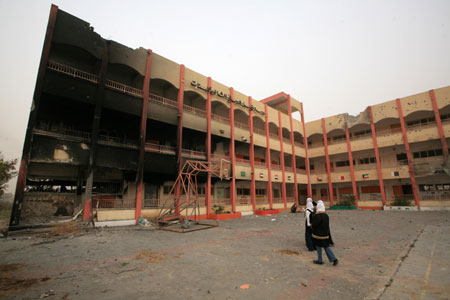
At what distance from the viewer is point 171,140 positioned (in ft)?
72.6

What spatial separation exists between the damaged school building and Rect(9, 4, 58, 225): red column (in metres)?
0.06

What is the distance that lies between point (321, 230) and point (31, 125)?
53.2ft

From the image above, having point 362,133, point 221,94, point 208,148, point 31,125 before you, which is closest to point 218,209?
point 208,148

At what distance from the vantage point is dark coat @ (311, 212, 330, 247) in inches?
222

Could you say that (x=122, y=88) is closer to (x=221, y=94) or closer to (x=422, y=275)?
(x=221, y=94)

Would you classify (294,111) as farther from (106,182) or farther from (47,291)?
(47,291)

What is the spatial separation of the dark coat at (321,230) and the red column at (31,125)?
1532 cm

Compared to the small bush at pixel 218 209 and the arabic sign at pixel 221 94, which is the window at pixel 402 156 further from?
the small bush at pixel 218 209

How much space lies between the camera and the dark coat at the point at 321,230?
18.5ft

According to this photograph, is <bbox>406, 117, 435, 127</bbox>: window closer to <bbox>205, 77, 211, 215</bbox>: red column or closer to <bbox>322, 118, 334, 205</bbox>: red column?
<bbox>322, 118, 334, 205</bbox>: red column

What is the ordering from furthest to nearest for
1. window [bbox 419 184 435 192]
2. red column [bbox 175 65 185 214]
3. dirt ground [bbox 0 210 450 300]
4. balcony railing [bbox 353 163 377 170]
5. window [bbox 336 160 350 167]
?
window [bbox 336 160 350 167], balcony railing [bbox 353 163 377 170], window [bbox 419 184 435 192], red column [bbox 175 65 185 214], dirt ground [bbox 0 210 450 300]

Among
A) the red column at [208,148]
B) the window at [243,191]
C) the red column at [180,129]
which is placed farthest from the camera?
the window at [243,191]

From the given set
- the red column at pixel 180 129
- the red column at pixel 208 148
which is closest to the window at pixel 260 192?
the red column at pixel 208 148

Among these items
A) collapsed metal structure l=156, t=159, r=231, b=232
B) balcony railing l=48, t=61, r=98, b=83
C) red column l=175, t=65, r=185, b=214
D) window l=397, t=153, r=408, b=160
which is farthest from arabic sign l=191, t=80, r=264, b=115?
window l=397, t=153, r=408, b=160
